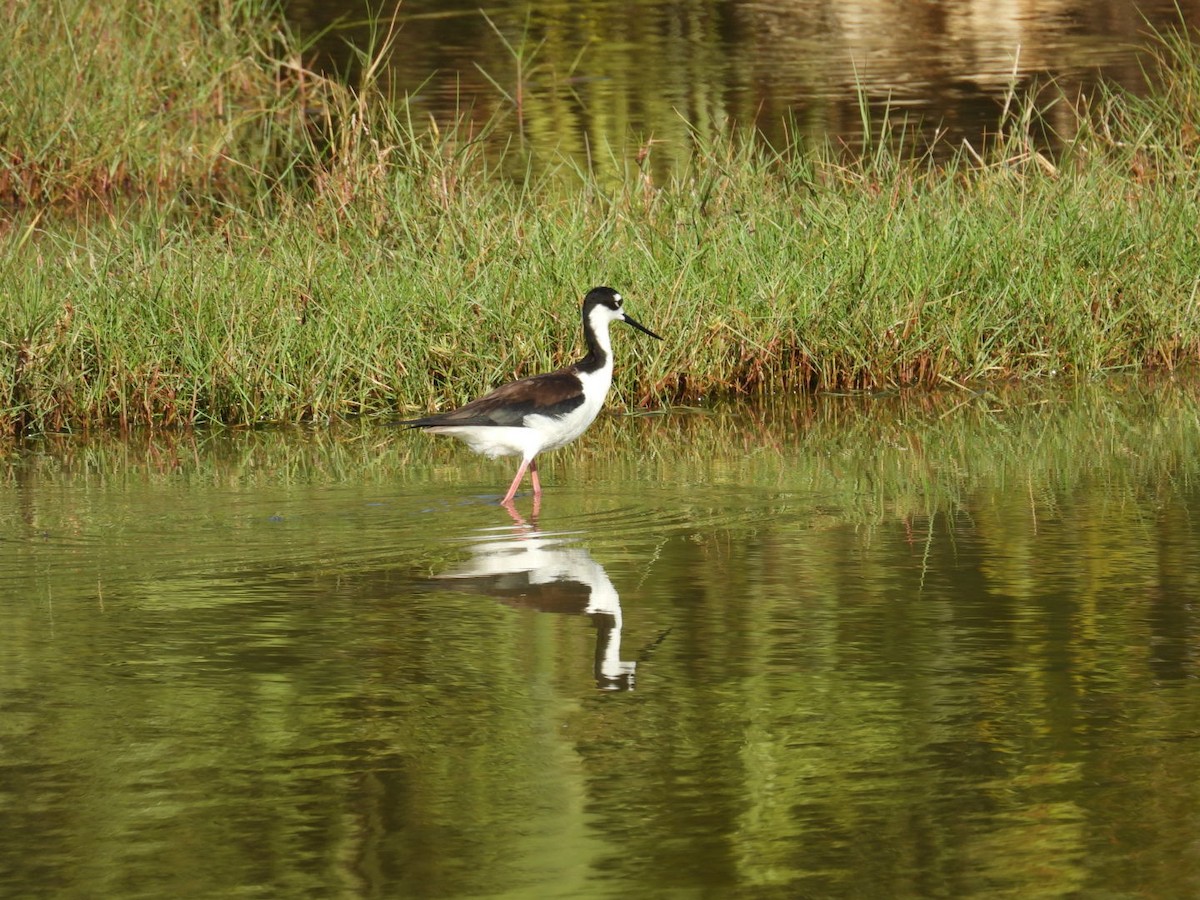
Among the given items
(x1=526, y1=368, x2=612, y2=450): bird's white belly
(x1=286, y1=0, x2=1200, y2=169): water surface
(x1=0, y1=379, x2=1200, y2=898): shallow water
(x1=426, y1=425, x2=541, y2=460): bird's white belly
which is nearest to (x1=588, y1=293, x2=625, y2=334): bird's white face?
(x1=526, y1=368, x2=612, y2=450): bird's white belly

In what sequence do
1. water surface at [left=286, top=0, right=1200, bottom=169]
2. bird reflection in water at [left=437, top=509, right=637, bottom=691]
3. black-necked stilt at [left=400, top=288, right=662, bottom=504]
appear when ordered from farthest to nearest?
1. water surface at [left=286, top=0, right=1200, bottom=169]
2. black-necked stilt at [left=400, top=288, right=662, bottom=504]
3. bird reflection in water at [left=437, top=509, right=637, bottom=691]

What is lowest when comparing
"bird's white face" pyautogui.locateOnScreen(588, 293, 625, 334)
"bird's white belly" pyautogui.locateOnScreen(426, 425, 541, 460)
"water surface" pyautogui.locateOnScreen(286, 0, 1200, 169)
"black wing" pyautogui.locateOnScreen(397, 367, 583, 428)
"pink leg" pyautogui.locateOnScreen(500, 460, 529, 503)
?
"pink leg" pyautogui.locateOnScreen(500, 460, 529, 503)

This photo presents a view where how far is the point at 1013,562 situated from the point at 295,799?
348 cm

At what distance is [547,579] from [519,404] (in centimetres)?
192

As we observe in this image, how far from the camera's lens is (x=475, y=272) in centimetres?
1262

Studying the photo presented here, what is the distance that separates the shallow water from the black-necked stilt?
24 centimetres

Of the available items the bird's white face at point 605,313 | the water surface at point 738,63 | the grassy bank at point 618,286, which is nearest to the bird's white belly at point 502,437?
the bird's white face at point 605,313

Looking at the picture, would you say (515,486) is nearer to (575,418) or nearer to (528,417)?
(528,417)

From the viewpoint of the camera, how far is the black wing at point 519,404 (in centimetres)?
976

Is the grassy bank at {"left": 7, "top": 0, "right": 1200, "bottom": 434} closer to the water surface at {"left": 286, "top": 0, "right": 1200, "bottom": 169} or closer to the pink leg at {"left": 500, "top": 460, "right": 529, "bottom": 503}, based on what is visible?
the pink leg at {"left": 500, "top": 460, "right": 529, "bottom": 503}

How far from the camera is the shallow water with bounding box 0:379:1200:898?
5031 mm

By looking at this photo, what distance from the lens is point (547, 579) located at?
8.01 meters

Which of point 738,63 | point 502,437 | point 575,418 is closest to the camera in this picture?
point 502,437

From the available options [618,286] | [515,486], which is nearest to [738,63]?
[618,286]
